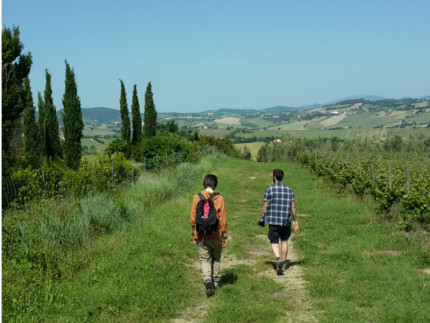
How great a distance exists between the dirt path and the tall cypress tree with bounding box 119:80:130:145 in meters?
37.9

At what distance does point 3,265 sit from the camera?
736 cm

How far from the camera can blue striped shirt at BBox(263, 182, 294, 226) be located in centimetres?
788

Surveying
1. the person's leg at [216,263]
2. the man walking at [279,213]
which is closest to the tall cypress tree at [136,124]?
the man walking at [279,213]

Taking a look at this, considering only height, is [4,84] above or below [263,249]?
above

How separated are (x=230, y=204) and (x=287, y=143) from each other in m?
55.9

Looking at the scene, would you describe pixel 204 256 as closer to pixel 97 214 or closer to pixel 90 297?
pixel 90 297

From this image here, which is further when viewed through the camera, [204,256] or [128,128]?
[128,128]

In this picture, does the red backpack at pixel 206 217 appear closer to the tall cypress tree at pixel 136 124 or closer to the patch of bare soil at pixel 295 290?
the patch of bare soil at pixel 295 290

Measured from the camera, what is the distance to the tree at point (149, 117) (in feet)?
159

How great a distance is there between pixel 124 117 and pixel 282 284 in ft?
135

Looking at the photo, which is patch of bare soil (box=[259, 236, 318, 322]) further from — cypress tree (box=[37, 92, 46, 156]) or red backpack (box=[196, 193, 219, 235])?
cypress tree (box=[37, 92, 46, 156])

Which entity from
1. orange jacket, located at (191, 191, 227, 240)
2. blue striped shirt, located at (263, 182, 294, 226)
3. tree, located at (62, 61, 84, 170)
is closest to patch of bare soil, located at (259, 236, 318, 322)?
blue striped shirt, located at (263, 182, 294, 226)

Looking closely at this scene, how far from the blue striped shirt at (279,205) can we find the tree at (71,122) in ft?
82.1

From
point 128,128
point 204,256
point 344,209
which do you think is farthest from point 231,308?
point 128,128
